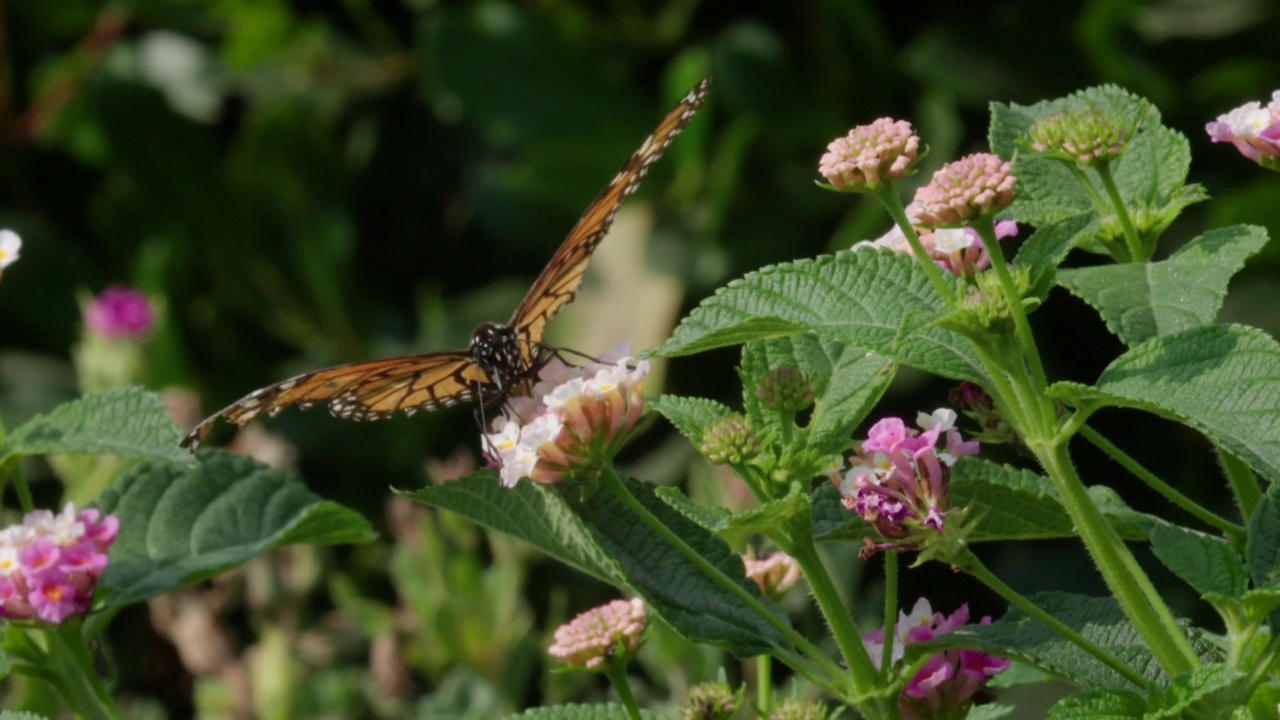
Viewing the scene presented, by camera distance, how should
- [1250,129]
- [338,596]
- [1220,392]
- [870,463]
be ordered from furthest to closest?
[338,596]
[1250,129]
[870,463]
[1220,392]

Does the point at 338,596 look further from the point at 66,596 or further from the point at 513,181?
the point at 66,596

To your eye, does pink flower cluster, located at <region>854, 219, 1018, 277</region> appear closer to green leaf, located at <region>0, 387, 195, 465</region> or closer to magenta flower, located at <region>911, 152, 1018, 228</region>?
magenta flower, located at <region>911, 152, 1018, 228</region>

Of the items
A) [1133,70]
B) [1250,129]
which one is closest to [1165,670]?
[1250,129]

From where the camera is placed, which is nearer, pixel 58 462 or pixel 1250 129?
pixel 1250 129

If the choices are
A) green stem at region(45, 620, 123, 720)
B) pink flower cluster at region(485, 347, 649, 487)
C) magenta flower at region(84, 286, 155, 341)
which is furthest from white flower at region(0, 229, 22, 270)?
magenta flower at region(84, 286, 155, 341)

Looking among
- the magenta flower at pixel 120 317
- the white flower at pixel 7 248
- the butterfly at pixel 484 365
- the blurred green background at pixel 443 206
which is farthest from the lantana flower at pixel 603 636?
the magenta flower at pixel 120 317

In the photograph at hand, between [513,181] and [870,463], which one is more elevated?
[513,181]
